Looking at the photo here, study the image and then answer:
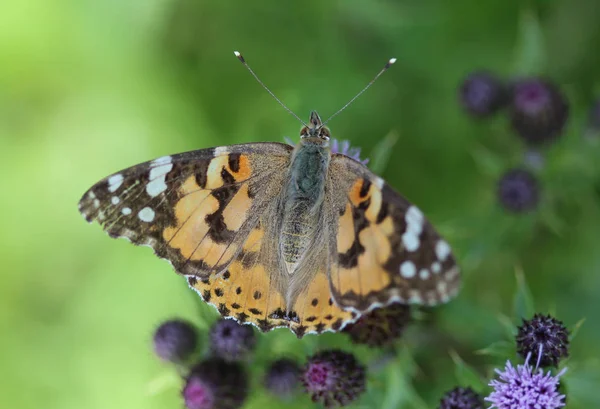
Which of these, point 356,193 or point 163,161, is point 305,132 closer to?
point 356,193

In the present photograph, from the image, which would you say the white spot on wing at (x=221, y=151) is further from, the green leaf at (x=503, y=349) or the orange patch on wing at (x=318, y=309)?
the green leaf at (x=503, y=349)

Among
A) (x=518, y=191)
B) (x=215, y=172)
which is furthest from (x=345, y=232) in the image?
(x=518, y=191)

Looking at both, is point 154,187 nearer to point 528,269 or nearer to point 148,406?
point 148,406

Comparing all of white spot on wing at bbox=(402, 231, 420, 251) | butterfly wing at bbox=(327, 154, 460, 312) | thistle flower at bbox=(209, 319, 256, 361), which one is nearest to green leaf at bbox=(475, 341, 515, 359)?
butterfly wing at bbox=(327, 154, 460, 312)

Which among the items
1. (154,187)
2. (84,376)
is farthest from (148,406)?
(154,187)

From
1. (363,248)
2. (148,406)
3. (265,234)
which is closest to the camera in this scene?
(363,248)

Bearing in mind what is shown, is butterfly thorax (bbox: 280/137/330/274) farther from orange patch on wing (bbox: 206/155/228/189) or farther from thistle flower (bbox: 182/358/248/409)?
thistle flower (bbox: 182/358/248/409)
